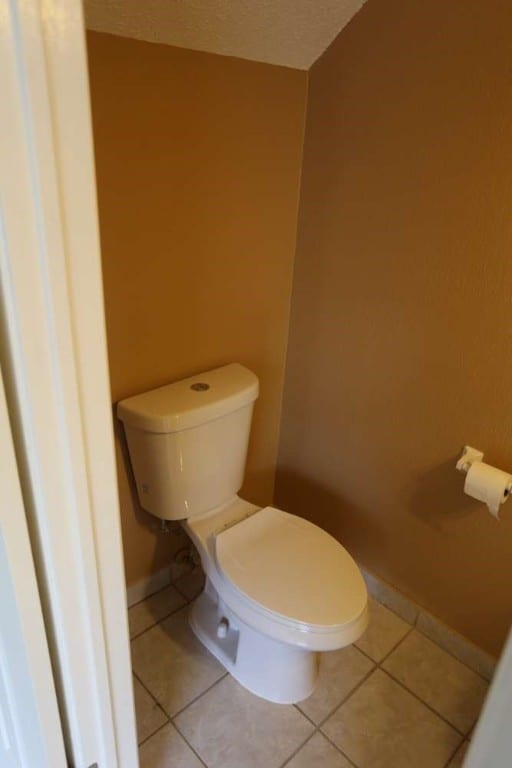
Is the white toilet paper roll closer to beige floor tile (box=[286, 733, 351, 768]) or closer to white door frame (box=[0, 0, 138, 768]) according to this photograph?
beige floor tile (box=[286, 733, 351, 768])

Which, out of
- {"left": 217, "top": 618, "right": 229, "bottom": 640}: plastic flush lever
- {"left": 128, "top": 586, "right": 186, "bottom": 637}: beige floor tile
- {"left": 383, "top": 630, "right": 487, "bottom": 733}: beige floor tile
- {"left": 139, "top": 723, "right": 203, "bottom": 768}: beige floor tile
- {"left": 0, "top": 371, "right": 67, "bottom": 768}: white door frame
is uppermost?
{"left": 0, "top": 371, "right": 67, "bottom": 768}: white door frame

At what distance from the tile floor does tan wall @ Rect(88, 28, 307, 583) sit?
0.34m

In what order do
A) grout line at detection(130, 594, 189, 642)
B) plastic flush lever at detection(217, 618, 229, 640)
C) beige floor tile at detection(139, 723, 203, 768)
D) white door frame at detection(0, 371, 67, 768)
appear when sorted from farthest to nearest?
grout line at detection(130, 594, 189, 642)
plastic flush lever at detection(217, 618, 229, 640)
beige floor tile at detection(139, 723, 203, 768)
white door frame at detection(0, 371, 67, 768)

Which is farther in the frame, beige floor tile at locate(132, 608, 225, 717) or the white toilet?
beige floor tile at locate(132, 608, 225, 717)

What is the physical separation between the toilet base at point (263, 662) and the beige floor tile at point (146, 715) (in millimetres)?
230

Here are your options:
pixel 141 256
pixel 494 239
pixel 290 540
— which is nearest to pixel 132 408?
pixel 141 256

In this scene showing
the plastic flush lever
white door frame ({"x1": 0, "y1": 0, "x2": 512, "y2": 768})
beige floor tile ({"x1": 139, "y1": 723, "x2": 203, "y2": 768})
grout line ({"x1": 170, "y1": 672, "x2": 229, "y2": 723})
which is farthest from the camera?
the plastic flush lever

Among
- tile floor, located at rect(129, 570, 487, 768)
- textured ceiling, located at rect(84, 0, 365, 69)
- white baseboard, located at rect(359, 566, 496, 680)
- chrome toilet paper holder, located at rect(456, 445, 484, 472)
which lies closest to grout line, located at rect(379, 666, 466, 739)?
tile floor, located at rect(129, 570, 487, 768)

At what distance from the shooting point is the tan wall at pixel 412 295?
1.22 meters

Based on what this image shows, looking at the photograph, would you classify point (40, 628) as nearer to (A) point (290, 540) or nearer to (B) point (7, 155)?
(B) point (7, 155)

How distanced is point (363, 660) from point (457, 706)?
287 mm

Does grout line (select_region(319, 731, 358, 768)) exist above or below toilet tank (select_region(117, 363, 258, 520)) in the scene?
below

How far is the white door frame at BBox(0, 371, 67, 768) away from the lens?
0.68m

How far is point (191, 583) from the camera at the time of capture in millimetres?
1860
